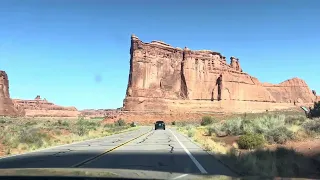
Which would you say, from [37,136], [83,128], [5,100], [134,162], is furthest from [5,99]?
[134,162]

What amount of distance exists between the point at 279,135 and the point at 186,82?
121693 mm

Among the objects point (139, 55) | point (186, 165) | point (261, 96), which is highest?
point (139, 55)

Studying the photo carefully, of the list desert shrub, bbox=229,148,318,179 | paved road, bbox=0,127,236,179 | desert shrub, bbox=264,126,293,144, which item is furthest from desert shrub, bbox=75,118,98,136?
desert shrub, bbox=229,148,318,179

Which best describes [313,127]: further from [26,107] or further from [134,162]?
[26,107]

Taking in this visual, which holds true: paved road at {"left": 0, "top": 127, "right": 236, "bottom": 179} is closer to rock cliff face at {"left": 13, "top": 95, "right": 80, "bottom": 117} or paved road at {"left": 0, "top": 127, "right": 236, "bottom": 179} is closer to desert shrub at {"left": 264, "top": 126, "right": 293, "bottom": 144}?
desert shrub at {"left": 264, "top": 126, "right": 293, "bottom": 144}

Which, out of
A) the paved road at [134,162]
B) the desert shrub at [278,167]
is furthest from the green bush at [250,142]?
the desert shrub at [278,167]

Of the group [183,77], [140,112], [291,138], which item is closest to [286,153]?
[291,138]

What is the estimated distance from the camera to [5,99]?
13325 centimetres

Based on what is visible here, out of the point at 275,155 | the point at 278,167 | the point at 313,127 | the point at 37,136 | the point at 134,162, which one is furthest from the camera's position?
the point at 37,136

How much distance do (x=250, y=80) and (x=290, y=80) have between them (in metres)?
29.2

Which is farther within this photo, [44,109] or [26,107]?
[44,109]

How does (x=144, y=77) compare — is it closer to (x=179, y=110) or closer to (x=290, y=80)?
(x=179, y=110)

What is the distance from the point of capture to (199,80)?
15125 centimetres

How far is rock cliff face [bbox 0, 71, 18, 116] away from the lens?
131 meters
